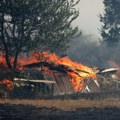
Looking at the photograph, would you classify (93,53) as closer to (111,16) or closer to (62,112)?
(111,16)

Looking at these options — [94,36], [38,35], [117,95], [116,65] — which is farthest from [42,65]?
[94,36]

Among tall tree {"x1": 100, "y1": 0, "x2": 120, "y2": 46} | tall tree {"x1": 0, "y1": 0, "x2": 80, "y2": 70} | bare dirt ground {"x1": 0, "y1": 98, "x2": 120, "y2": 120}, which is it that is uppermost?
tall tree {"x1": 100, "y1": 0, "x2": 120, "y2": 46}

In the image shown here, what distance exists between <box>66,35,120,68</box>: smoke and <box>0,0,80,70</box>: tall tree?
3216cm

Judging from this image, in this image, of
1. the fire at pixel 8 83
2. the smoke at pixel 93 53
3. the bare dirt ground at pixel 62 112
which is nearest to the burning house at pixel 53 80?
the fire at pixel 8 83

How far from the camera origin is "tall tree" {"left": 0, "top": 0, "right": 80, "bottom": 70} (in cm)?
3319

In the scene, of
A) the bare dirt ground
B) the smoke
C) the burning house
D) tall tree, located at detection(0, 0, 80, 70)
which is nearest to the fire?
the burning house

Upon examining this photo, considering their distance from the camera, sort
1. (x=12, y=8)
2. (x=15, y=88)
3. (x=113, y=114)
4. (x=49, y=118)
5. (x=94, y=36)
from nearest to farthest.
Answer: (x=49, y=118) → (x=113, y=114) → (x=15, y=88) → (x=12, y=8) → (x=94, y=36)

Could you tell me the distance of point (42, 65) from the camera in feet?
110

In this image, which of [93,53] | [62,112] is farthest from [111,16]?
[62,112]

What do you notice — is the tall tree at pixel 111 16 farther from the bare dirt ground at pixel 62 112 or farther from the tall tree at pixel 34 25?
the bare dirt ground at pixel 62 112

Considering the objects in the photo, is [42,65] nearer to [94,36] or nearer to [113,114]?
[113,114]

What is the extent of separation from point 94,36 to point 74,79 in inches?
2325

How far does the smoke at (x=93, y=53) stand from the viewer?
70.4 meters

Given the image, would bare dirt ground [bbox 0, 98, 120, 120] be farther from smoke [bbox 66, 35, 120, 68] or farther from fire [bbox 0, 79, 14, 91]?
smoke [bbox 66, 35, 120, 68]
